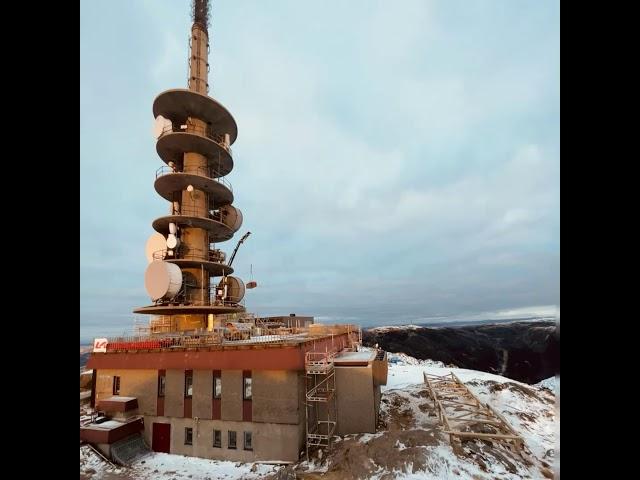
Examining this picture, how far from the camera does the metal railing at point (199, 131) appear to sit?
30.8 metres

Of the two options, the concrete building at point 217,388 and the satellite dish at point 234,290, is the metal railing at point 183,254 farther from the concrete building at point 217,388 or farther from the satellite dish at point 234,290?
the satellite dish at point 234,290

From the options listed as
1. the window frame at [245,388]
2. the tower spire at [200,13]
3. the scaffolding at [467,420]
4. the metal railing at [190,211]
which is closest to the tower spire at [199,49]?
the tower spire at [200,13]

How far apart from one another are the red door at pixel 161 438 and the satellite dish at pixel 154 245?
15.2 meters

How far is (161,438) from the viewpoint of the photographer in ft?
65.6

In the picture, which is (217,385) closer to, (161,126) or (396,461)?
(396,461)

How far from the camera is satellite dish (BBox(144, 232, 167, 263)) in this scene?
1189 inches

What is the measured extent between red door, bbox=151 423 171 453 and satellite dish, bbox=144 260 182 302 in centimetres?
984

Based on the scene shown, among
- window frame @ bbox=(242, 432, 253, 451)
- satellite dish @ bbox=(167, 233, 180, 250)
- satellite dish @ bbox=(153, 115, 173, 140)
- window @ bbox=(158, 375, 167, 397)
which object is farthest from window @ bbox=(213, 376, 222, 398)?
satellite dish @ bbox=(153, 115, 173, 140)

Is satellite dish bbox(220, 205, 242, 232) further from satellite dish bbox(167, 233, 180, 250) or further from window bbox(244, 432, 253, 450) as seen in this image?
window bbox(244, 432, 253, 450)
